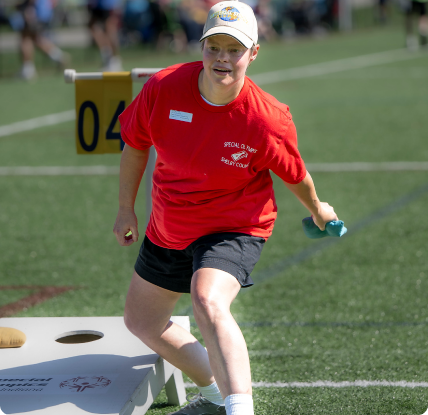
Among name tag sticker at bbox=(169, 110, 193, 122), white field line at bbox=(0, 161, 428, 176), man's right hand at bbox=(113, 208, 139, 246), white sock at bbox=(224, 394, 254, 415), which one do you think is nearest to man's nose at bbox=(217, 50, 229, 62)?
name tag sticker at bbox=(169, 110, 193, 122)

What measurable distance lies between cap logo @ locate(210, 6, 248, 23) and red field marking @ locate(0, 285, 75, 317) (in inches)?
101

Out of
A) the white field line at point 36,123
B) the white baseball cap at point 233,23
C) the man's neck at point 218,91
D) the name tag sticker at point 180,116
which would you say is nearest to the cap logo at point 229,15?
the white baseball cap at point 233,23

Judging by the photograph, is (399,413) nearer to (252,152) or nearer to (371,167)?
(252,152)

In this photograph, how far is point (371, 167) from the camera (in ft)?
27.1

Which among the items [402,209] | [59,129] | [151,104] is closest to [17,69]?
[59,129]

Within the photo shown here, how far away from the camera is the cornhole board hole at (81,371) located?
277cm

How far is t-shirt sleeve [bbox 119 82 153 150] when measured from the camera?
9.46 feet

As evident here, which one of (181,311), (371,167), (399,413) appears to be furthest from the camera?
(371,167)

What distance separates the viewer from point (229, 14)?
9.00 ft

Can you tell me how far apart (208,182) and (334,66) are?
17334mm

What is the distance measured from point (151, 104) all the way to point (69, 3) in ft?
134

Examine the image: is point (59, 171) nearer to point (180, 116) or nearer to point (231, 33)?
point (180, 116)

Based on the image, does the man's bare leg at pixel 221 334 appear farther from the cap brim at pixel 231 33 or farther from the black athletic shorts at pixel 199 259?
the cap brim at pixel 231 33

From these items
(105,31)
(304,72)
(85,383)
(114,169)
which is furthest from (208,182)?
(105,31)
